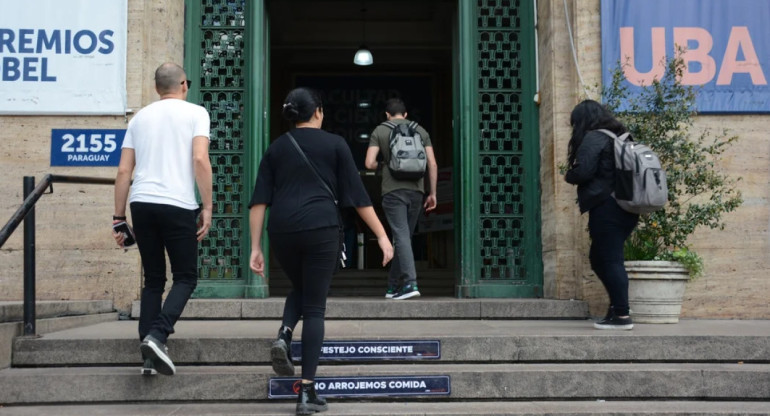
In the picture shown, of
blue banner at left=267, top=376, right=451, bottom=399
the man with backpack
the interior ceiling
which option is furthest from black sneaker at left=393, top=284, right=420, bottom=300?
the interior ceiling

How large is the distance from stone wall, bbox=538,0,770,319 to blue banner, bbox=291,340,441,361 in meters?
2.53

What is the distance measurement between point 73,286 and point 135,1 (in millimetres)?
2731

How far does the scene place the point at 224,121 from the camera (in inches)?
316

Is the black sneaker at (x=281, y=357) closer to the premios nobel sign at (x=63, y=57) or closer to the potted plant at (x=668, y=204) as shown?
the potted plant at (x=668, y=204)

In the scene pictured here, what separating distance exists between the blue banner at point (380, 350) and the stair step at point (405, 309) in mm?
1544

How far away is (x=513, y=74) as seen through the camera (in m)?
8.26

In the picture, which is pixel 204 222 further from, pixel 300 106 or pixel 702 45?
pixel 702 45

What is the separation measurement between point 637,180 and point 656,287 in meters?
1.13

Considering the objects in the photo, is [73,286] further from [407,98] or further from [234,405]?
[407,98]

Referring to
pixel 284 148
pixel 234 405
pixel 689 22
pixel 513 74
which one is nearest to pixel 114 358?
pixel 234 405

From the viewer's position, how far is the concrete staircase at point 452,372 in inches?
187

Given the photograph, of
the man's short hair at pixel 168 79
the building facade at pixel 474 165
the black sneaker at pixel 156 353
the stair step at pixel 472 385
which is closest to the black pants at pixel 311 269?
the stair step at pixel 472 385

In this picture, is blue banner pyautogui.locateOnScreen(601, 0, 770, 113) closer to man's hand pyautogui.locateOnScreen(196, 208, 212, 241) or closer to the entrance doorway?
man's hand pyautogui.locateOnScreen(196, 208, 212, 241)

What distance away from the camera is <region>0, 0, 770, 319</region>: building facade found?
7.27 meters
